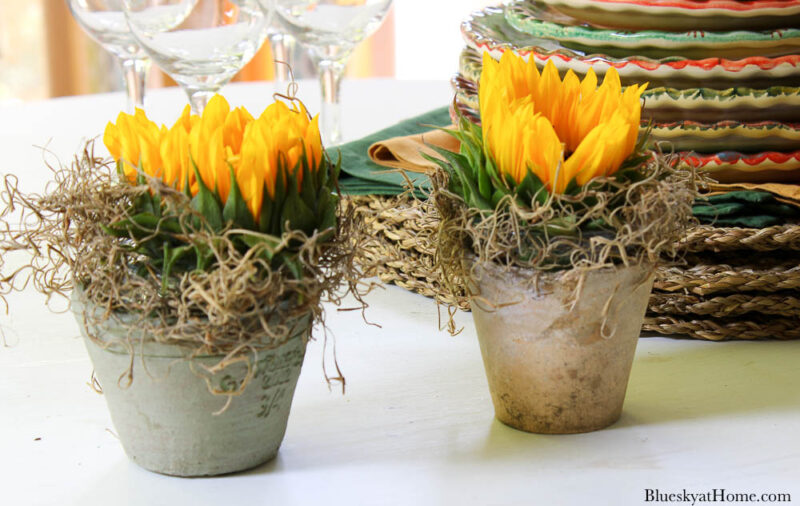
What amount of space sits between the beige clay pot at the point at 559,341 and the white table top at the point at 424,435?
13 mm

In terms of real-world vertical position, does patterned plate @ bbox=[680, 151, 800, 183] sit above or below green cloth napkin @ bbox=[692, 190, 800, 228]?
above

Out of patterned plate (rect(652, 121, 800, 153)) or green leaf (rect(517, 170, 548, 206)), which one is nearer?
green leaf (rect(517, 170, 548, 206))

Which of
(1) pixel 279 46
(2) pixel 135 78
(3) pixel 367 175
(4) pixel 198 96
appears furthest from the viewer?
(1) pixel 279 46

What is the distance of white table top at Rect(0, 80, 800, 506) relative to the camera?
41 centimetres

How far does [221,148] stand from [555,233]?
148 mm

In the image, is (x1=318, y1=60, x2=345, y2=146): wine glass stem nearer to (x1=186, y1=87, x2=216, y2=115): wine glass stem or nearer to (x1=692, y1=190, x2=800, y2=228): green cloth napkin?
(x1=186, y1=87, x2=216, y2=115): wine glass stem

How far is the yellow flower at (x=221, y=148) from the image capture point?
397mm

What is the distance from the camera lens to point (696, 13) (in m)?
0.57

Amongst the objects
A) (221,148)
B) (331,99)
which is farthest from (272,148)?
(331,99)

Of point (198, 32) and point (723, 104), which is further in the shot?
point (198, 32)

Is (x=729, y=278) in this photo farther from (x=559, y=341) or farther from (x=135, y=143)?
(x=135, y=143)

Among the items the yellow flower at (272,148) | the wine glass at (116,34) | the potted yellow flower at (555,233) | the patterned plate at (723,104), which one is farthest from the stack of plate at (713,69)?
the wine glass at (116,34)

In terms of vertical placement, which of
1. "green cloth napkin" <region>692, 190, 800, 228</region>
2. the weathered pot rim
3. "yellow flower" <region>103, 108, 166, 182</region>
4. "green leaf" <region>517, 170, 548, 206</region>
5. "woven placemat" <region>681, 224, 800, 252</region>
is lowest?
"woven placemat" <region>681, 224, 800, 252</region>

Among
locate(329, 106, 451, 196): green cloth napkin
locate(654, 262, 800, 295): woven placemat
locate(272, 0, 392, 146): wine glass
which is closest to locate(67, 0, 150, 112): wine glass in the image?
locate(272, 0, 392, 146): wine glass
